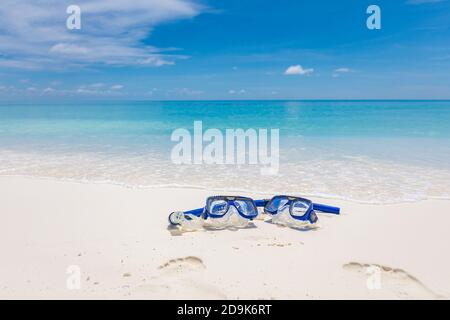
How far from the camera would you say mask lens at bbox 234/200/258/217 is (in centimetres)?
507

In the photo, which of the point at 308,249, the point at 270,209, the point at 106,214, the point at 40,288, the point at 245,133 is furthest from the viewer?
the point at 245,133

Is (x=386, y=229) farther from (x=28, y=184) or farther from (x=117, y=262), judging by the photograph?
(x=28, y=184)

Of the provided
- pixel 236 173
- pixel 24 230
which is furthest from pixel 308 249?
pixel 236 173

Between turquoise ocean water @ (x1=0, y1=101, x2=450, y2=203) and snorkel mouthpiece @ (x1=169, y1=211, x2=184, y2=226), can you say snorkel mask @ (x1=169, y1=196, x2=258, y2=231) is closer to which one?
snorkel mouthpiece @ (x1=169, y1=211, x2=184, y2=226)

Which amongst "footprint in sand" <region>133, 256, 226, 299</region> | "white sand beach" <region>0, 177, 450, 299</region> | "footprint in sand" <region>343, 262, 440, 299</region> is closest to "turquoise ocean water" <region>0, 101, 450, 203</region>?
"white sand beach" <region>0, 177, 450, 299</region>

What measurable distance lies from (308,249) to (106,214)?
342cm

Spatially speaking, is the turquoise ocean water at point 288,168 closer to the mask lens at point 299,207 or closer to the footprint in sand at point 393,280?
the mask lens at point 299,207

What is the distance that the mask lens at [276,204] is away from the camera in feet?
17.4

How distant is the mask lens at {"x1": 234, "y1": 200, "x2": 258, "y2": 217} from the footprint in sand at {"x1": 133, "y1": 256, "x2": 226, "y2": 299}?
1277mm

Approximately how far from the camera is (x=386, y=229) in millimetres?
5074

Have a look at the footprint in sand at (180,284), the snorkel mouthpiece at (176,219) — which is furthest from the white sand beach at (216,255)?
the snorkel mouthpiece at (176,219)

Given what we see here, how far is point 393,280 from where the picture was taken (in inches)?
146
